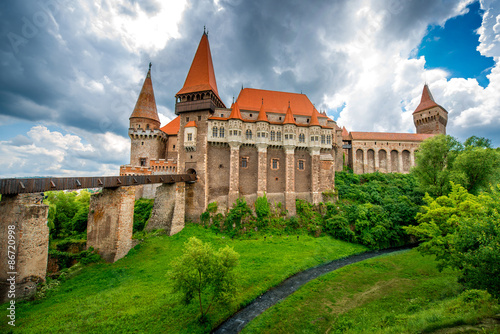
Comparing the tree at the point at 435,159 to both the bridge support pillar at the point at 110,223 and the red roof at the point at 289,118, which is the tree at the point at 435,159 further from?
the bridge support pillar at the point at 110,223

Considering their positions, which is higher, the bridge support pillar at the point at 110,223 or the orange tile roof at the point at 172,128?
the orange tile roof at the point at 172,128

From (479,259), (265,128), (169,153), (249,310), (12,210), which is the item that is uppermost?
(265,128)

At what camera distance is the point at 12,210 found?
37.9 ft

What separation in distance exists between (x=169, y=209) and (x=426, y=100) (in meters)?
58.1

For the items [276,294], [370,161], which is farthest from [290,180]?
[370,161]

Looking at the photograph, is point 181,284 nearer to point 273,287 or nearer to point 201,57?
point 273,287

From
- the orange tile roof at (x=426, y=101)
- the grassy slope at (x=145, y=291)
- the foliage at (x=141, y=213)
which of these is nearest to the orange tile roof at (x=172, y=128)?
the foliage at (x=141, y=213)

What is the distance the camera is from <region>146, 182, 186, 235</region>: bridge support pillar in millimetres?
22734

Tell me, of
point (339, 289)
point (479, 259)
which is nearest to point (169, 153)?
point (339, 289)

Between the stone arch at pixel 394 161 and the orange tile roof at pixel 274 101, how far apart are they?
2386 centimetres

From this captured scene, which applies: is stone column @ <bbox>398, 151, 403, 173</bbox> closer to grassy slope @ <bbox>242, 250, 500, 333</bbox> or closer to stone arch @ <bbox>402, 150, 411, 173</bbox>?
stone arch @ <bbox>402, 150, 411, 173</bbox>

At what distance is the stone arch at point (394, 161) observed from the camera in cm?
4225

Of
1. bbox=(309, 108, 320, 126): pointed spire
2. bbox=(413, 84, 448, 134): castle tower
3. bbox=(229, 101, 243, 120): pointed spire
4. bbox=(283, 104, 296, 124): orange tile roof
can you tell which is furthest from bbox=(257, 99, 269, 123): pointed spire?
bbox=(413, 84, 448, 134): castle tower

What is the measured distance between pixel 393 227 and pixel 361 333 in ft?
63.2
